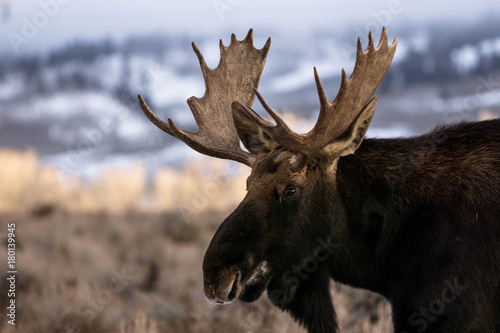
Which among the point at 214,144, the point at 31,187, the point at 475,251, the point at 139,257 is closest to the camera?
the point at 475,251

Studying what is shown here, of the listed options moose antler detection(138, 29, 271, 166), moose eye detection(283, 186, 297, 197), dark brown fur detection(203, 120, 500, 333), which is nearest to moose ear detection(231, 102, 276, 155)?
dark brown fur detection(203, 120, 500, 333)

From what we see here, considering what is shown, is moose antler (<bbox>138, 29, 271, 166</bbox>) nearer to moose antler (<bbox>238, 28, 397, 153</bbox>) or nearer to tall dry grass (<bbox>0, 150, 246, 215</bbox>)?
moose antler (<bbox>238, 28, 397, 153</bbox>)

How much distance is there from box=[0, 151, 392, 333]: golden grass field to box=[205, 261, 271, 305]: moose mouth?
8.22ft

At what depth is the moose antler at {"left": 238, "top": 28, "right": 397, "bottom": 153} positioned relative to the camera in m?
3.38

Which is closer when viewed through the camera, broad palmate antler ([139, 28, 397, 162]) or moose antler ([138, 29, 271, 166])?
broad palmate antler ([139, 28, 397, 162])

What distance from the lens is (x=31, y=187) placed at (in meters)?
20.4

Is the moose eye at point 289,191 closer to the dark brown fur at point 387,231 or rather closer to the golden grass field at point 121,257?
the dark brown fur at point 387,231

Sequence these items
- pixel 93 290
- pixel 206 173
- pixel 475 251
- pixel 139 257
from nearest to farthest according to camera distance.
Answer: pixel 475 251 < pixel 93 290 < pixel 139 257 < pixel 206 173

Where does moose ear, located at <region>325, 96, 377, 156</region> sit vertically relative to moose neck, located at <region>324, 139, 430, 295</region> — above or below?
above

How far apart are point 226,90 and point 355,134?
1.21m

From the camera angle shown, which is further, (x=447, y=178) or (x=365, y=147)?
(x=365, y=147)

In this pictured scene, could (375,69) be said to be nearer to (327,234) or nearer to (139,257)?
(327,234)

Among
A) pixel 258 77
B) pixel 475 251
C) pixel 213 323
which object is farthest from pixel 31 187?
pixel 475 251

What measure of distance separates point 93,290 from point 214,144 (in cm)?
563
